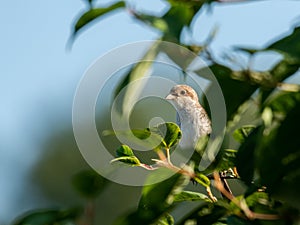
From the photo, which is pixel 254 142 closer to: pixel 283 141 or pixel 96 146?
pixel 283 141

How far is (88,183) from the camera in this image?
101 centimetres

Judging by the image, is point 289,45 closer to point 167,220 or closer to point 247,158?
point 247,158

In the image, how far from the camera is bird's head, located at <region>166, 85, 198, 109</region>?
3002mm

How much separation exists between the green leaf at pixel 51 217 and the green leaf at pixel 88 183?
3 centimetres

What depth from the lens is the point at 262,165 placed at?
93 cm

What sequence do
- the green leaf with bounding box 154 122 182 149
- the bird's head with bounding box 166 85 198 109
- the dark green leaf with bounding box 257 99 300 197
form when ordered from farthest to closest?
the bird's head with bounding box 166 85 198 109, the green leaf with bounding box 154 122 182 149, the dark green leaf with bounding box 257 99 300 197

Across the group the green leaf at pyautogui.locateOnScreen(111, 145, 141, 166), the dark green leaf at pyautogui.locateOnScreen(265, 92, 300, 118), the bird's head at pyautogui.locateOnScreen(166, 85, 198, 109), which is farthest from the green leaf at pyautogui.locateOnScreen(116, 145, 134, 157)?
the bird's head at pyautogui.locateOnScreen(166, 85, 198, 109)

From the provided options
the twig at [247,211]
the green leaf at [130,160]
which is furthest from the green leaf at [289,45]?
the green leaf at [130,160]

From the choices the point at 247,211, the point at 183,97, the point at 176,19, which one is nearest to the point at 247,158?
the point at 247,211

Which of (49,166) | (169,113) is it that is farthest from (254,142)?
(49,166)

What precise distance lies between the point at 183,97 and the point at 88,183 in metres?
2.18

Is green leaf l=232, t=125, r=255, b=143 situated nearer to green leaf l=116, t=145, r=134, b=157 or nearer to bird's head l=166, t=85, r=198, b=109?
green leaf l=116, t=145, r=134, b=157

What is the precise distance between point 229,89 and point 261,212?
0.45ft

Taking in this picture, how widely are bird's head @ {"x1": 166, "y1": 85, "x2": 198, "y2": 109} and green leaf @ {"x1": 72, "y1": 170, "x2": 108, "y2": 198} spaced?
1875mm
